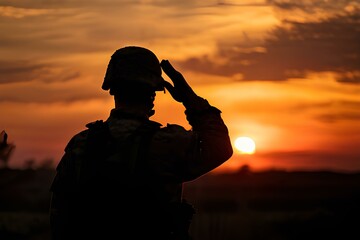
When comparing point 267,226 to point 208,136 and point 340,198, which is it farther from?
point 208,136

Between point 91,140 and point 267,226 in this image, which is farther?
point 267,226

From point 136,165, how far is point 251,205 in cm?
3036

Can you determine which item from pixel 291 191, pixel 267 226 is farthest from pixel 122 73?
pixel 291 191

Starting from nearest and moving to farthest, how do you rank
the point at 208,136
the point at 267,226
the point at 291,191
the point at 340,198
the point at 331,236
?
the point at 208,136, the point at 331,236, the point at 267,226, the point at 340,198, the point at 291,191

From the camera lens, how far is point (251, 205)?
36.4 m

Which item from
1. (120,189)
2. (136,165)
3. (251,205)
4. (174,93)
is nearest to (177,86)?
(174,93)

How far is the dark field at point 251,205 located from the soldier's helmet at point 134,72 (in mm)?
21774

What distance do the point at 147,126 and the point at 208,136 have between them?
0.48 m

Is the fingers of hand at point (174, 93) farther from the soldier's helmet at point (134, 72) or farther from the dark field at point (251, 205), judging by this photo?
the dark field at point (251, 205)

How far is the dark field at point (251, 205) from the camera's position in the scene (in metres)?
30.9

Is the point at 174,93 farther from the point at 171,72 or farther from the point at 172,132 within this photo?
the point at 172,132

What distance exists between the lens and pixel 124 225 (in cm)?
Result: 649

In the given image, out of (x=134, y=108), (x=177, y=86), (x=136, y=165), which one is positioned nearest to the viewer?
(x=136, y=165)

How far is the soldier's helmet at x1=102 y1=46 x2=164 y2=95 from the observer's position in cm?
666
